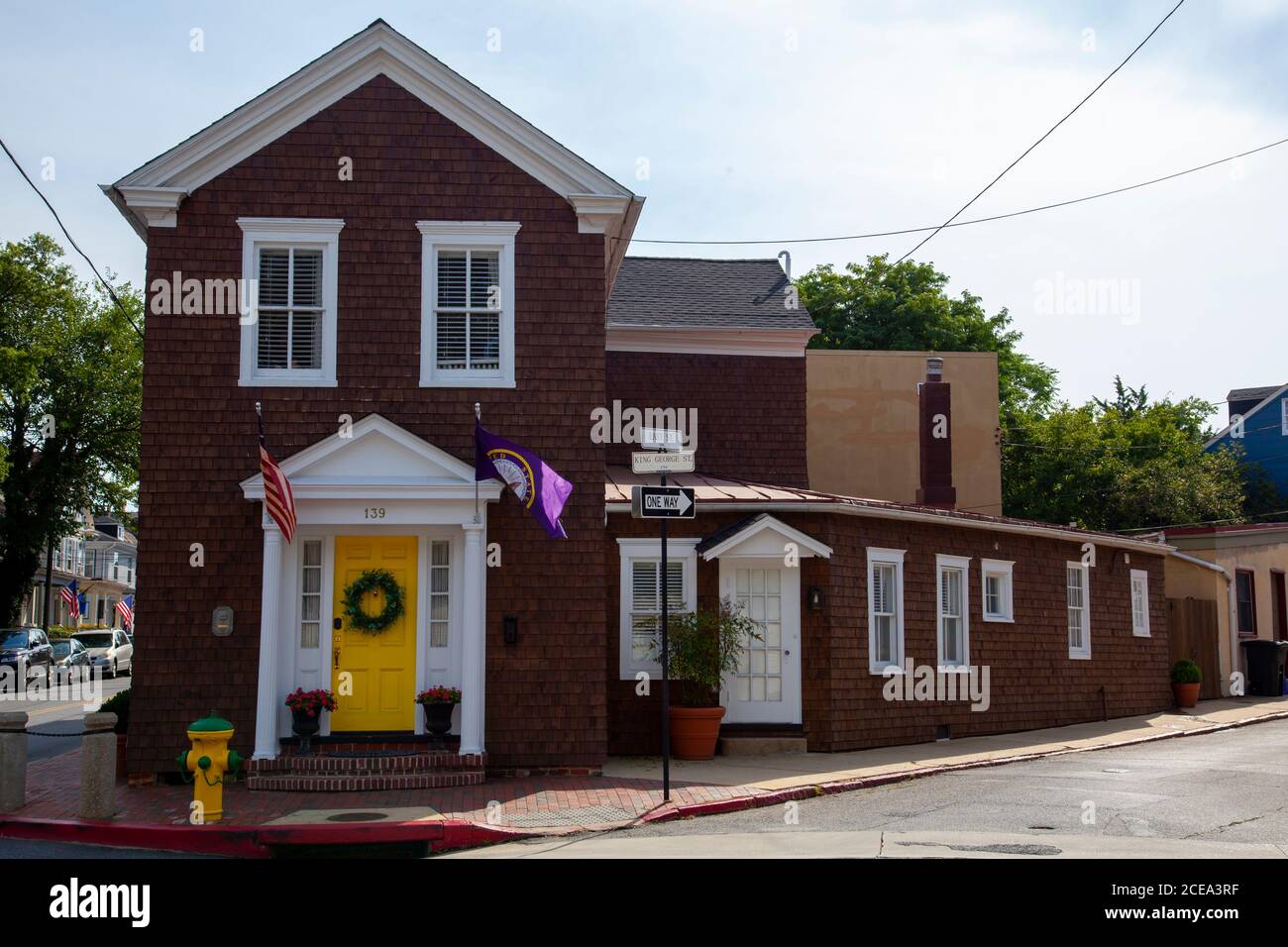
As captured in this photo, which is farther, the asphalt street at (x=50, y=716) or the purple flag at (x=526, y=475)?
the asphalt street at (x=50, y=716)

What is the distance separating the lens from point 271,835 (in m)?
10.7

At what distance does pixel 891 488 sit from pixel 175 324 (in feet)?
59.3

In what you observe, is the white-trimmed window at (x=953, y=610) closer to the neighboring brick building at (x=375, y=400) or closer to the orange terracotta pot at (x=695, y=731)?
the orange terracotta pot at (x=695, y=731)

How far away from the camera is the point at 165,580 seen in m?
13.9

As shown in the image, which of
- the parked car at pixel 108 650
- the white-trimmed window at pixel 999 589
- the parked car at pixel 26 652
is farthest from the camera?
the parked car at pixel 108 650

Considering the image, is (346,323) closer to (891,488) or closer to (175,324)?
(175,324)

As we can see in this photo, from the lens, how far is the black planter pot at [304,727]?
13625 mm

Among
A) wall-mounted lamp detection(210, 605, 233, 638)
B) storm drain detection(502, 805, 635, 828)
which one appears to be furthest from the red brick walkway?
wall-mounted lamp detection(210, 605, 233, 638)

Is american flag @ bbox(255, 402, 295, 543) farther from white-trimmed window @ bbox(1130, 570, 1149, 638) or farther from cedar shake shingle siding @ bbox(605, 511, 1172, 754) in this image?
white-trimmed window @ bbox(1130, 570, 1149, 638)

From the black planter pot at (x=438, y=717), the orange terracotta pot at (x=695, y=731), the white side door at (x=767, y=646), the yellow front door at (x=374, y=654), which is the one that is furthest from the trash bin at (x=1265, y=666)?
the yellow front door at (x=374, y=654)

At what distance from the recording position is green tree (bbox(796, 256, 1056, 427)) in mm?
44469

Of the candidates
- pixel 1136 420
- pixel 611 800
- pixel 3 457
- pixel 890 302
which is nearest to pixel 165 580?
pixel 611 800

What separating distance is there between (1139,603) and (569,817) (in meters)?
14.6

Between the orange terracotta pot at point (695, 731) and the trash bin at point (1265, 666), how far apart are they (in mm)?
15452
